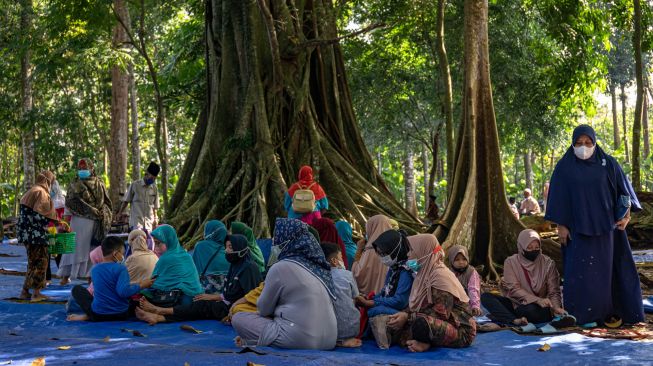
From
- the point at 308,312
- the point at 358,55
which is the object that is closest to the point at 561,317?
the point at 308,312

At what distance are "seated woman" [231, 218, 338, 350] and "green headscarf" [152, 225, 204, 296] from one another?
1.78 m

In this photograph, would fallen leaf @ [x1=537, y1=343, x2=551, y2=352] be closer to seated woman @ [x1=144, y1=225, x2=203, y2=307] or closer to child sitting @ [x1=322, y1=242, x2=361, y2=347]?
child sitting @ [x1=322, y1=242, x2=361, y2=347]

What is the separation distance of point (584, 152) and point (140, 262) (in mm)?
4024

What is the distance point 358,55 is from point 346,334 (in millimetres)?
15585

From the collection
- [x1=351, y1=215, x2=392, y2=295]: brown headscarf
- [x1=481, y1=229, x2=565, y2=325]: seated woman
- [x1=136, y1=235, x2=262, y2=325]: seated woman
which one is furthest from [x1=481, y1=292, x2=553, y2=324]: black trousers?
[x1=136, y1=235, x2=262, y2=325]: seated woman

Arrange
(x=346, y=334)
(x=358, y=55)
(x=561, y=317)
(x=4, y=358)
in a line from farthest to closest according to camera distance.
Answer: (x=358, y=55), (x=561, y=317), (x=346, y=334), (x=4, y=358)

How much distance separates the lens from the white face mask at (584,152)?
6873mm

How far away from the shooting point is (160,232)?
7.48 m

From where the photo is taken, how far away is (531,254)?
282 inches

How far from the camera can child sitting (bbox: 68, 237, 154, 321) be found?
7.19m

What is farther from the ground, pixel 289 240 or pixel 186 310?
pixel 289 240

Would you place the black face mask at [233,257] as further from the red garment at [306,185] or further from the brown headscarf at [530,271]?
the red garment at [306,185]

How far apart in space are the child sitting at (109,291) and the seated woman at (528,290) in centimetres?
299

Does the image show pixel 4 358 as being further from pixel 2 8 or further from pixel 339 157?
pixel 2 8
